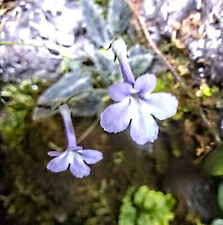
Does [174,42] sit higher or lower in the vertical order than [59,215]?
higher

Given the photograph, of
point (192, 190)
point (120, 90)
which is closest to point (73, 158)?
point (120, 90)

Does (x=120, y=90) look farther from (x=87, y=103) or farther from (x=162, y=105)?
(x=87, y=103)

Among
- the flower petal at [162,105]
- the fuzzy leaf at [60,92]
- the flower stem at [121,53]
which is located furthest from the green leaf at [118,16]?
the flower petal at [162,105]

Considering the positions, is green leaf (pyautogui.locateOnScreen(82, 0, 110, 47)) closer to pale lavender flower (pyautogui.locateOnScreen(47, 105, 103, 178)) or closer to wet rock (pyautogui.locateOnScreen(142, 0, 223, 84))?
wet rock (pyautogui.locateOnScreen(142, 0, 223, 84))

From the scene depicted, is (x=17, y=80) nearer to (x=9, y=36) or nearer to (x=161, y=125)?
(x=9, y=36)

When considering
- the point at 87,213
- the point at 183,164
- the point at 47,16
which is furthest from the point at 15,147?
the point at 183,164

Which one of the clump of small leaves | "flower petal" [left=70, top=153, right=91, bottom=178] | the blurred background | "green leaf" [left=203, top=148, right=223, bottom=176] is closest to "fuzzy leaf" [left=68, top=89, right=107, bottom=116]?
the blurred background
